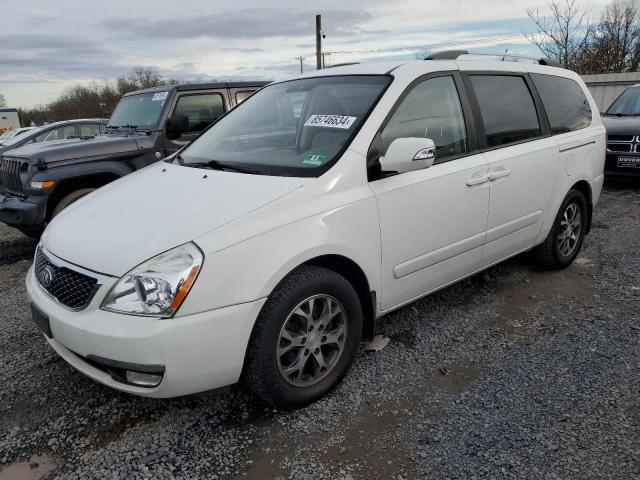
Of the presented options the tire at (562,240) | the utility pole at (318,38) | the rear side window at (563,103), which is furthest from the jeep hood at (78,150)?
the utility pole at (318,38)

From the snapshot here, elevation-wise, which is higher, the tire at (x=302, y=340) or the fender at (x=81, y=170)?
the fender at (x=81, y=170)

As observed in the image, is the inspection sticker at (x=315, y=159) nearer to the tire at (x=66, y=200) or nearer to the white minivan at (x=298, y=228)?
the white minivan at (x=298, y=228)

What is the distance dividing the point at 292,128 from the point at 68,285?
1.62 m

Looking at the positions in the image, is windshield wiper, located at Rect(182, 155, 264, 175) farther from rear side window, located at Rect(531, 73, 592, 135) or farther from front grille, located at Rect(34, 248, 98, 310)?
rear side window, located at Rect(531, 73, 592, 135)

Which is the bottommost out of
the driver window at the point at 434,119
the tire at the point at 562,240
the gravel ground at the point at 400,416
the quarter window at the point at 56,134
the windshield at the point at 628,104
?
the gravel ground at the point at 400,416

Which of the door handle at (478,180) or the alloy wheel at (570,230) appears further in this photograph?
the alloy wheel at (570,230)

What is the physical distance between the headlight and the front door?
3.67 feet

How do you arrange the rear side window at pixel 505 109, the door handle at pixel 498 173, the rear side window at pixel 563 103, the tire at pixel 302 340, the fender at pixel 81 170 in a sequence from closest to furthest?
the tire at pixel 302 340 < the door handle at pixel 498 173 < the rear side window at pixel 505 109 < the rear side window at pixel 563 103 < the fender at pixel 81 170

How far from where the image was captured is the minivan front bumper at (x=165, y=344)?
213 centimetres

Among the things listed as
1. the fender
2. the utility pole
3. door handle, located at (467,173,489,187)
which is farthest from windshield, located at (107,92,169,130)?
the utility pole

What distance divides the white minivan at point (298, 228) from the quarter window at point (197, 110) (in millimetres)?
2781

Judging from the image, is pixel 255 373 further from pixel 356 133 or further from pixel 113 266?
pixel 356 133

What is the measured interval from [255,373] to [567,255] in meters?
3.44

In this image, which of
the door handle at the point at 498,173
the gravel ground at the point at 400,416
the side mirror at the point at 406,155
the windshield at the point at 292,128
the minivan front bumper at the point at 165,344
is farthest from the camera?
the door handle at the point at 498,173
